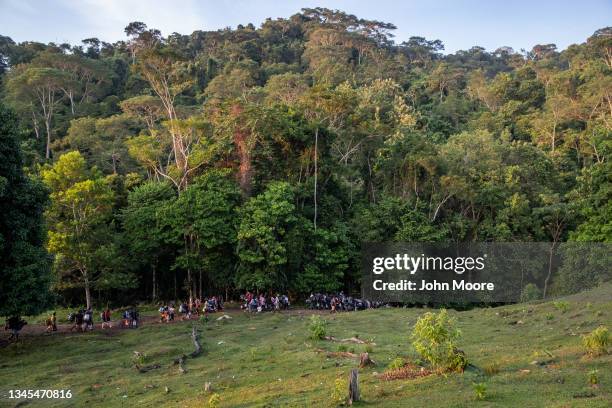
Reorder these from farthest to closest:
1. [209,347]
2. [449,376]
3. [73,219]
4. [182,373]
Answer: [73,219] → [209,347] → [182,373] → [449,376]

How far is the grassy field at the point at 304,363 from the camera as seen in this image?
11492 millimetres

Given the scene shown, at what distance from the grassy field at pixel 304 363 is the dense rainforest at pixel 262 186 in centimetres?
462

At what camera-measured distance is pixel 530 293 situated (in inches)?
1467

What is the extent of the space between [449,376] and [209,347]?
37.2ft

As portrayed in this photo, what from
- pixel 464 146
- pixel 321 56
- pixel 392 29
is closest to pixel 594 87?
pixel 464 146

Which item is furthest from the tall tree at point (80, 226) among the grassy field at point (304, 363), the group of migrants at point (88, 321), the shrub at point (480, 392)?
the shrub at point (480, 392)

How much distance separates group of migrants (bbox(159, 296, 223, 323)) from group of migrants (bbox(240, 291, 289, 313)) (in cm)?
160

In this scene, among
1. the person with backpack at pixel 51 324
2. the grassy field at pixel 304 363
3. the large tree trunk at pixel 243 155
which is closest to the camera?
the grassy field at pixel 304 363

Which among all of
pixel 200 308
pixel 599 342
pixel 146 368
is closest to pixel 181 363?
pixel 146 368

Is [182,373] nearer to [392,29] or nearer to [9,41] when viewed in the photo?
[9,41]

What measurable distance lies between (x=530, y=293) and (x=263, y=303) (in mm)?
17700

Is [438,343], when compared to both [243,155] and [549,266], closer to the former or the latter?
[243,155]

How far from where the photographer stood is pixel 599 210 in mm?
34531

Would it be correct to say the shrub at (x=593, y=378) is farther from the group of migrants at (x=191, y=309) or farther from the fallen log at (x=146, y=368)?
the group of migrants at (x=191, y=309)
